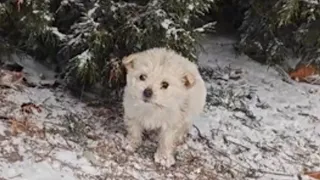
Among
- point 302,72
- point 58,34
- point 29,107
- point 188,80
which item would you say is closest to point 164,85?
point 188,80

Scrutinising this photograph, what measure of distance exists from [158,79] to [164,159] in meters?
0.73

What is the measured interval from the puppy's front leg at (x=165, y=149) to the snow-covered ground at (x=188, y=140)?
0.20ft

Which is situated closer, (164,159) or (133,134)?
(164,159)

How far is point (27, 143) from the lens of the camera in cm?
470

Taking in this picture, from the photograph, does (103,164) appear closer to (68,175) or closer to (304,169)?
(68,175)

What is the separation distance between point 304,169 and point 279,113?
102cm

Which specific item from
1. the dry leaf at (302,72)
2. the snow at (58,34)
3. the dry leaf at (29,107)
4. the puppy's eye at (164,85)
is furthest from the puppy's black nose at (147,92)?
the dry leaf at (302,72)

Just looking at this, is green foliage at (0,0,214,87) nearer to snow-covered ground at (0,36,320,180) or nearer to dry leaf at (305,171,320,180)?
snow-covered ground at (0,36,320,180)

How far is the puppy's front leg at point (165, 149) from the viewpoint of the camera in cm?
482

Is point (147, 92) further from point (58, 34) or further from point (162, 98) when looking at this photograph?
point (58, 34)

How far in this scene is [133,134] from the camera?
4953 millimetres

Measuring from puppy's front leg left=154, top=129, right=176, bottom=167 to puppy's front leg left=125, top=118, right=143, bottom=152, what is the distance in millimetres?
192

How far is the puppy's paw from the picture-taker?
190 inches

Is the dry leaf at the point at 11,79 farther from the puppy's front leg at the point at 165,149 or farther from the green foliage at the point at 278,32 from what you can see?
the green foliage at the point at 278,32
